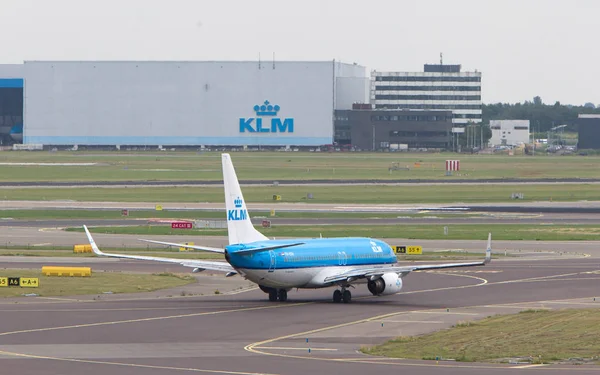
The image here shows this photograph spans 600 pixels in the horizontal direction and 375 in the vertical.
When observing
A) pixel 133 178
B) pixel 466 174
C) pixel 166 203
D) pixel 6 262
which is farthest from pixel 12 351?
pixel 466 174

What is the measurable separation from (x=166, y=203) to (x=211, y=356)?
309 ft

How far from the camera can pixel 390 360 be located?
1538 inches

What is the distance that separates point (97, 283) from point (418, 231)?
4320 centimetres

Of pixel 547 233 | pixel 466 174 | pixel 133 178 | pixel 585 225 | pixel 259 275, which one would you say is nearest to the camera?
pixel 259 275

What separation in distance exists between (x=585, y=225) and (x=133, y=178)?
289 ft

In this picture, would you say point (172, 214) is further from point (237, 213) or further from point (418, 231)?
point (237, 213)

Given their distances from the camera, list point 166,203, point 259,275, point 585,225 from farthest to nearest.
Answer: point 166,203, point 585,225, point 259,275

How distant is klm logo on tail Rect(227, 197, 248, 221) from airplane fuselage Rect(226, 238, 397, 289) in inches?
62.3

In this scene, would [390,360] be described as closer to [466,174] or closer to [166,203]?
[166,203]

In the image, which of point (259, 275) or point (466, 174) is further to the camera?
point (466, 174)

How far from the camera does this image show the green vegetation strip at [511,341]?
3981 cm

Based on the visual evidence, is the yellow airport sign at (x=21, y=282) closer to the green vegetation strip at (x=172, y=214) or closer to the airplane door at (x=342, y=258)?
the airplane door at (x=342, y=258)

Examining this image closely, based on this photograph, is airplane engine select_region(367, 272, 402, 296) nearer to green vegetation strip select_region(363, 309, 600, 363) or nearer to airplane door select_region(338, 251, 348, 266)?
airplane door select_region(338, 251, 348, 266)

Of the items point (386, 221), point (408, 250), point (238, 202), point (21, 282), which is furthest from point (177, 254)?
point (386, 221)
